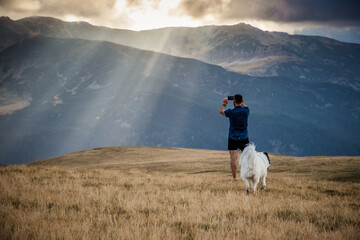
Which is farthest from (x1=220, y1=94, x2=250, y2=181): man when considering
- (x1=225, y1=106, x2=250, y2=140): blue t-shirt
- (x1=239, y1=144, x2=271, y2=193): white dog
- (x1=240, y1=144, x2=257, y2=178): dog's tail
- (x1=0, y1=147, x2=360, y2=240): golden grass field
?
(x1=0, y1=147, x2=360, y2=240): golden grass field

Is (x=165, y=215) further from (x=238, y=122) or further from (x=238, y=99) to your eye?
(x=238, y=99)

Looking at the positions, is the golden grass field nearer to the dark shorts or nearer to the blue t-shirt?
the dark shorts

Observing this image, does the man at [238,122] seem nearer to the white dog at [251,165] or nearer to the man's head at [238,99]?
the man's head at [238,99]

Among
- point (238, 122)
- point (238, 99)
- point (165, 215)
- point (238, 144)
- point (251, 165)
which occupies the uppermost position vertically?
point (238, 99)

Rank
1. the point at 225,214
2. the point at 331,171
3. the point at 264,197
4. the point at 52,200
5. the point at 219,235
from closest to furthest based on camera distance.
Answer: the point at 219,235 < the point at 225,214 < the point at 52,200 < the point at 264,197 < the point at 331,171

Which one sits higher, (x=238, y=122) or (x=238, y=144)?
(x=238, y=122)

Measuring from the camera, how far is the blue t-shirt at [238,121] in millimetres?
10961

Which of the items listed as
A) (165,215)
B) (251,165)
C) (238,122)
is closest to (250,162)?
(251,165)

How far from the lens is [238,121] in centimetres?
1112

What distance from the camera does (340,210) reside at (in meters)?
7.35

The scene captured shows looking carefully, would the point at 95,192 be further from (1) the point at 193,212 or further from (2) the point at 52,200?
(1) the point at 193,212

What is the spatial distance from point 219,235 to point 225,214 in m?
1.57

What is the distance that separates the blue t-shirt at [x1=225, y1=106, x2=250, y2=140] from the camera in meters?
11.0

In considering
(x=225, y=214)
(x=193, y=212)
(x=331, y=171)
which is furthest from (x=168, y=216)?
(x=331, y=171)
